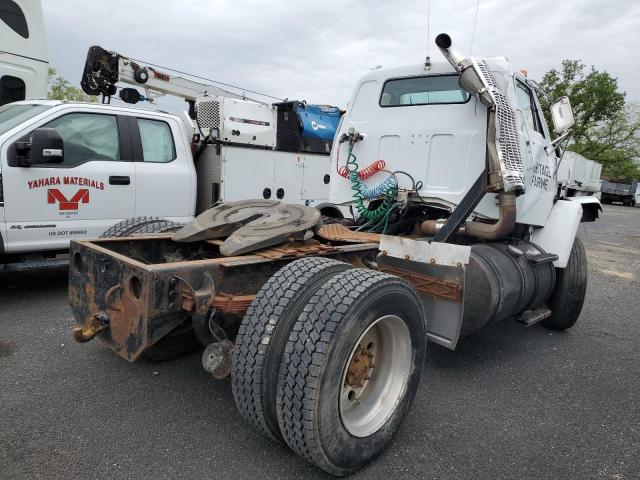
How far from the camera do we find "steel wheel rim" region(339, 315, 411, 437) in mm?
2512

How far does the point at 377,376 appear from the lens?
8.88 ft

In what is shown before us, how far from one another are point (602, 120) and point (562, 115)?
40012 mm

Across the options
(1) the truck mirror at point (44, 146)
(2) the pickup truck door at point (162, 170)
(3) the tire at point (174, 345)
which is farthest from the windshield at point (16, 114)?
(3) the tire at point (174, 345)

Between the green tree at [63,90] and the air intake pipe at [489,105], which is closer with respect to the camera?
the air intake pipe at [489,105]

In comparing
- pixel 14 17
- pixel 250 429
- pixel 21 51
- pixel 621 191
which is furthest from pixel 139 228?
pixel 621 191

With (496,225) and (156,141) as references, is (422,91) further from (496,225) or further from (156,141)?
(156,141)

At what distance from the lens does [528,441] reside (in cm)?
280

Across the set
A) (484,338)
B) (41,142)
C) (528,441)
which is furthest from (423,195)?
(41,142)

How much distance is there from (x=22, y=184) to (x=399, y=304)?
3973 mm

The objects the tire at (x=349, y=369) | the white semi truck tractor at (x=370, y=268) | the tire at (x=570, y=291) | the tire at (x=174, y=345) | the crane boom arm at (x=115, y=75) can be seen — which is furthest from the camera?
the crane boom arm at (x=115, y=75)

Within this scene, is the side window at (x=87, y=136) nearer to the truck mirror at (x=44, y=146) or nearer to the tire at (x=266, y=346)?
the truck mirror at (x=44, y=146)

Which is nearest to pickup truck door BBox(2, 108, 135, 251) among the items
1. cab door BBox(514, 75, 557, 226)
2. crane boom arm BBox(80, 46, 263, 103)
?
crane boom arm BBox(80, 46, 263, 103)

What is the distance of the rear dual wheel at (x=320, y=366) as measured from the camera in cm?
211

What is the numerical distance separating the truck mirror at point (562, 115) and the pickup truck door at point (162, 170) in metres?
4.14
